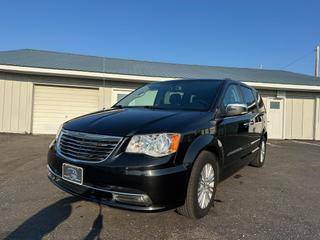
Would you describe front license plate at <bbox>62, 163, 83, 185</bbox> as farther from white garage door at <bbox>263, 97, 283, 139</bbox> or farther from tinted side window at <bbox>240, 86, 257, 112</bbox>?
white garage door at <bbox>263, 97, 283, 139</bbox>

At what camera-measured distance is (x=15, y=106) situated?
12.7 metres

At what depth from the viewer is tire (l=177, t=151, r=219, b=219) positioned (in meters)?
3.50

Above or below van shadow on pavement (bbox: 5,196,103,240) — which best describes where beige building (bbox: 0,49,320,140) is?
above

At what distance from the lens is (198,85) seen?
500 centimetres

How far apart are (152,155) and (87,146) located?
76 cm

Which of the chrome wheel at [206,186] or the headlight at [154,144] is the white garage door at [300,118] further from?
the headlight at [154,144]

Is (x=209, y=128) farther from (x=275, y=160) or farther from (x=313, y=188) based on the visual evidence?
(x=275, y=160)

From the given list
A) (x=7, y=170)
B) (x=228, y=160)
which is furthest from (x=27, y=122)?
(x=228, y=160)

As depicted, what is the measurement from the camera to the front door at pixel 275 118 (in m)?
15.6

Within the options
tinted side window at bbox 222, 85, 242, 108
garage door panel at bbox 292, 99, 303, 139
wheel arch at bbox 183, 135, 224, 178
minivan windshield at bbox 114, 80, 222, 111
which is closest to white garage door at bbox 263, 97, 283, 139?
garage door panel at bbox 292, 99, 303, 139

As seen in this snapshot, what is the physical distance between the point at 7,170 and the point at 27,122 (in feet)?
22.4

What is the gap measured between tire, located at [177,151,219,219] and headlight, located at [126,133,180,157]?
417 mm

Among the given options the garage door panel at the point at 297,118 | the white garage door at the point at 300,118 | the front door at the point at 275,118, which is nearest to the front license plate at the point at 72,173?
the front door at the point at 275,118

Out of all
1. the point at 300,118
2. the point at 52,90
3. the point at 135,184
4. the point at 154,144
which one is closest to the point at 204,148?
the point at 154,144
